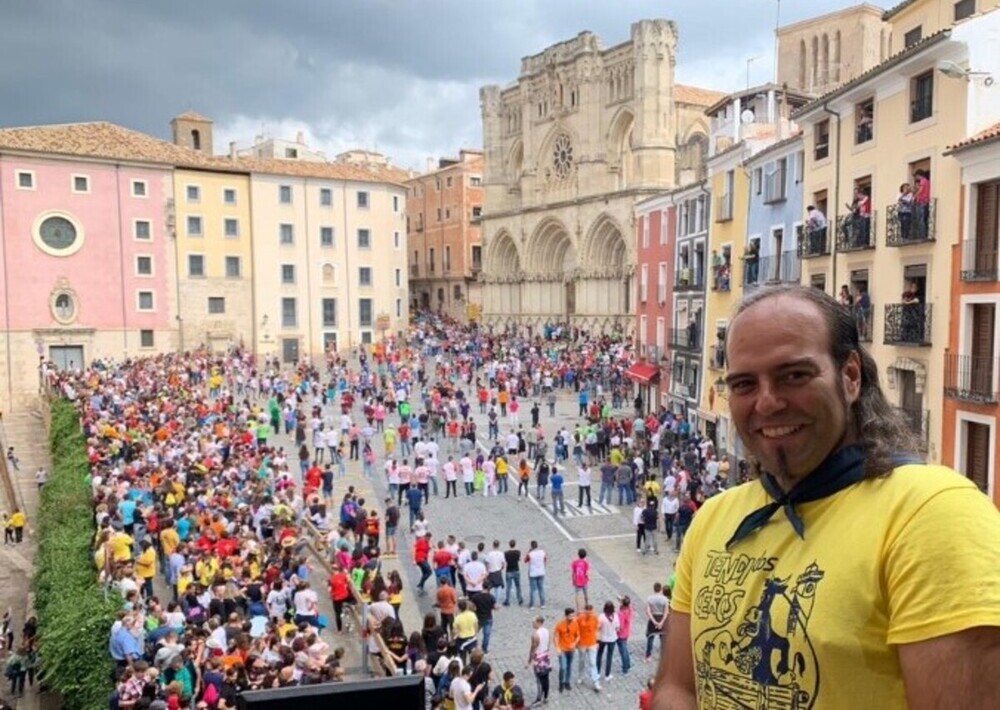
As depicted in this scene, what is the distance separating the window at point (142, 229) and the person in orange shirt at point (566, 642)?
4755 cm

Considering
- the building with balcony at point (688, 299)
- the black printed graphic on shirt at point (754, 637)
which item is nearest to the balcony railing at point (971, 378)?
the building with balcony at point (688, 299)

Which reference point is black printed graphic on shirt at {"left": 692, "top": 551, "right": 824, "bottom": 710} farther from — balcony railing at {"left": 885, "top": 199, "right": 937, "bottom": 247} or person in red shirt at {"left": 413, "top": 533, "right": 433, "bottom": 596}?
balcony railing at {"left": 885, "top": 199, "right": 937, "bottom": 247}

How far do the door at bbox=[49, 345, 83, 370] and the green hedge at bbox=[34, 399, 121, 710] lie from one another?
2842cm

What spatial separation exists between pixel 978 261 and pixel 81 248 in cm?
4910

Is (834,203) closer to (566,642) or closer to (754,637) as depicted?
(566,642)

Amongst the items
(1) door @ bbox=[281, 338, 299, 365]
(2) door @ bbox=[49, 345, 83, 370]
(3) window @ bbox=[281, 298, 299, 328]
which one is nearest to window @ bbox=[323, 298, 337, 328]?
(3) window @ bbox=[281, 298, 299, 328]

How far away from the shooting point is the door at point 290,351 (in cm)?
5806

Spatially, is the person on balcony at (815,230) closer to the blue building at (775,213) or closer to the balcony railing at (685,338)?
the blue building at (775,213)

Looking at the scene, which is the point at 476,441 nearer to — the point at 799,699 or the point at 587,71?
the point at 799,699

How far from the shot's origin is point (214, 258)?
55.1m

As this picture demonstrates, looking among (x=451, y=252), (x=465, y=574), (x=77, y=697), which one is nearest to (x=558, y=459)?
(x=465, y=574)

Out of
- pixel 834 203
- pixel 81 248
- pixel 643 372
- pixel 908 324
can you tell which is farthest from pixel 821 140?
pixel 81 248

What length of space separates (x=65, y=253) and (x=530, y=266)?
3441 cm

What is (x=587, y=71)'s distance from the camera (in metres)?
61.8
